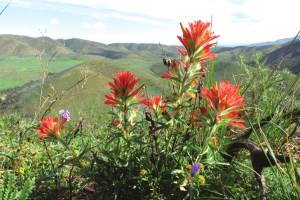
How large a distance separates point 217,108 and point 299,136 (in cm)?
308

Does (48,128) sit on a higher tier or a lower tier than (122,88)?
lower

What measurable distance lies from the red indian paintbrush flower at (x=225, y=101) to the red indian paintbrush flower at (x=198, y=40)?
10.7 inches

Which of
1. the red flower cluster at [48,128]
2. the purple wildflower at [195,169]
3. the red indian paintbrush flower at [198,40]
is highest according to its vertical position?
the red indian paintbrush flower at [198,40]

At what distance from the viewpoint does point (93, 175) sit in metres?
3.35

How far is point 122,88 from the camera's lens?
10.2ft

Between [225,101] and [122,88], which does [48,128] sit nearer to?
[122,88]

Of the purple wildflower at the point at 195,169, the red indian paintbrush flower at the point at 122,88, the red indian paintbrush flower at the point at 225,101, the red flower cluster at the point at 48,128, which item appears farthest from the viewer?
the red flower cluster at the point at 48,128

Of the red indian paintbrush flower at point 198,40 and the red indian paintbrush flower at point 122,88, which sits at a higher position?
the red indian paintbrush flower at point 198,40

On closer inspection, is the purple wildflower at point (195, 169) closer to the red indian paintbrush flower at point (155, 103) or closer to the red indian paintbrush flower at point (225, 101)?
the red indian paintbrush flower at point (225, 101)

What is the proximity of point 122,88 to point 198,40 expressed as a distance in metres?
0.60

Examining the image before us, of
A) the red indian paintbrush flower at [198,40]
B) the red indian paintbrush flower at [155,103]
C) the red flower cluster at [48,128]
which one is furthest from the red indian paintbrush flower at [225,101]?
the red flower cluster at [48,128]

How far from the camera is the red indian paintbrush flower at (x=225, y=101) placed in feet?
8.65

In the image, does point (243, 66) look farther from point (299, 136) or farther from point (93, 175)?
point (93, 175)

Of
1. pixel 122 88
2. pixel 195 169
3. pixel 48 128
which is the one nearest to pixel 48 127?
pixel 48 128
